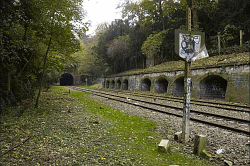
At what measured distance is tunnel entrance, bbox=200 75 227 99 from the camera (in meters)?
14.7

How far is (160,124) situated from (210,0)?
929 inches

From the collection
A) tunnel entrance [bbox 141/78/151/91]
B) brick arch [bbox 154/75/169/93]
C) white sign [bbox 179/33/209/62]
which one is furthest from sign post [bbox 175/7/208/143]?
tunnel entrance [bbox 141/78/151/91]

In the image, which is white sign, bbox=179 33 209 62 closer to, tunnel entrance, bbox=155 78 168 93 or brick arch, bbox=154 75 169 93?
brick arch, bbox=154 75 169 93

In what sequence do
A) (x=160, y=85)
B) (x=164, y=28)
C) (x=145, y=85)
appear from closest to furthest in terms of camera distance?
(x=160, y=85)
(x=145, y=85)
(x=164, y=28)

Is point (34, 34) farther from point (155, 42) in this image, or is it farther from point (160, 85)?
point (155, 42)

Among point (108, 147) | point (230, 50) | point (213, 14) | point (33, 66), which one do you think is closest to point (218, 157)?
point (108, 147)

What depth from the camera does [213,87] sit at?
50.0 feet

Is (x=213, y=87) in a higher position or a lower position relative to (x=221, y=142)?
higher

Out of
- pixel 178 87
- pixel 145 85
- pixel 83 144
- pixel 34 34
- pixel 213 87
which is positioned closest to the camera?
pixel 83 144

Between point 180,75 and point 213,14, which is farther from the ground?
point 213,14

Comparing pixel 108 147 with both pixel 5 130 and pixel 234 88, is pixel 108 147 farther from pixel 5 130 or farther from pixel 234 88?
pixel 234 88

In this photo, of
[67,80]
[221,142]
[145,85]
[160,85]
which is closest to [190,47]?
[221,142]

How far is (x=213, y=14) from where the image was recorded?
2202 centimetres

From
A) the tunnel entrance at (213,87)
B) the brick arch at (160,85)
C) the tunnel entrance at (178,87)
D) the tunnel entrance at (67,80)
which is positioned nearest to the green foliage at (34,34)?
the tunnel entrance at (213,87)
